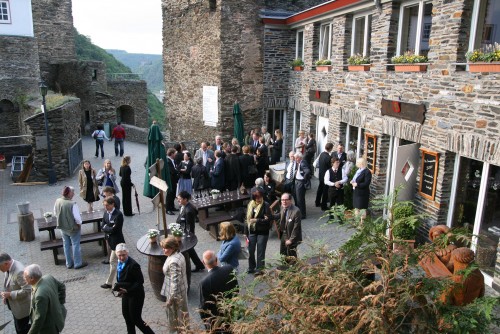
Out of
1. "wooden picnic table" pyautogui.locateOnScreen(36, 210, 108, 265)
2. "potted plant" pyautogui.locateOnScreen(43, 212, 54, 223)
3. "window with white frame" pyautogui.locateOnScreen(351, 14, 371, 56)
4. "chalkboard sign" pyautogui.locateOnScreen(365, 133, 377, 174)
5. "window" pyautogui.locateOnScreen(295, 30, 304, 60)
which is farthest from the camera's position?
"window" pyautogui.locateOnScreen(295, 30, 304, 60)

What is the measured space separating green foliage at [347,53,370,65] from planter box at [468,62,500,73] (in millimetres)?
3864

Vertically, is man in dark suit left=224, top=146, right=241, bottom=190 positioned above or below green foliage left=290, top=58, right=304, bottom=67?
below

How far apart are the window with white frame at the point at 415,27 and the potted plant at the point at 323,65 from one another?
3.56 metres

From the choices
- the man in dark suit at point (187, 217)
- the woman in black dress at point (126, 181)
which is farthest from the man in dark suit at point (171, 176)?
the man in dark suit at point (187, 217)

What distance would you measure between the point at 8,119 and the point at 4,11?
21.6ft

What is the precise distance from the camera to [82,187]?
1060cm

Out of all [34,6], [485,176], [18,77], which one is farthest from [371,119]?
[34,6]

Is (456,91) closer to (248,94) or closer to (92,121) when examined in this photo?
(248,94)

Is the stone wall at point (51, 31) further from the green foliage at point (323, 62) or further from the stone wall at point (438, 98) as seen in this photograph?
the stone wall at point (438, 98)

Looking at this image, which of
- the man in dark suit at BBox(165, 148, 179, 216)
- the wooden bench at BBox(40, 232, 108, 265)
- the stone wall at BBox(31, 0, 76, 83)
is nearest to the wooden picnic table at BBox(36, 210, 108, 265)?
the wooden bench at BBox(40, 232, 108, 265)

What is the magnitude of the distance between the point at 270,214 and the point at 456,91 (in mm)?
3999

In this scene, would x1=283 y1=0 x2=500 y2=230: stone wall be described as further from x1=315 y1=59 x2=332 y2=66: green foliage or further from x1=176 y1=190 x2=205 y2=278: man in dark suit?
x1=176 y1=190 x2=205 y2=278: man in dark suit

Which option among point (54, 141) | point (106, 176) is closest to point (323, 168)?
point (106, 176)

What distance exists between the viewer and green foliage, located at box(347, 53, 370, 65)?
10662 mm
